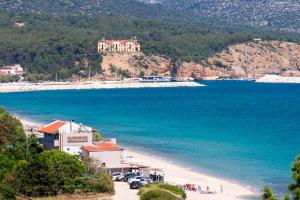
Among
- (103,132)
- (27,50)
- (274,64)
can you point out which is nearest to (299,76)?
(274,64)

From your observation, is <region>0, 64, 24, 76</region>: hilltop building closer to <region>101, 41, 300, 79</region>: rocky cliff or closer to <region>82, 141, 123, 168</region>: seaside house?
<region>101, 41, 300, 79</region>: rocky cliff

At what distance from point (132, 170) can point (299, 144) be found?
58.0 ft

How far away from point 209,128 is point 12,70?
9500cm

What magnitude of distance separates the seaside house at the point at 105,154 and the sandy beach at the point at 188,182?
235 cm

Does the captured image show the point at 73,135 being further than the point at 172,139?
No

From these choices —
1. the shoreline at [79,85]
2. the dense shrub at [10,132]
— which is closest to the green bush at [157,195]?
the dense shrub at [10,132]

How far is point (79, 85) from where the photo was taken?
490 feet

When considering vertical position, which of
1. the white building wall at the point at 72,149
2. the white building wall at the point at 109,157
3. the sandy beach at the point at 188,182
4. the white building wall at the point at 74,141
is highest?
the white building wall at the point at 74,141

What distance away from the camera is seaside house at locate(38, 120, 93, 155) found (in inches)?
1539

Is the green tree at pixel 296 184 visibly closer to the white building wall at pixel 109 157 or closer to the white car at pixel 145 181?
the white car at pixel 145 181

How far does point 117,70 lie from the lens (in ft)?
526

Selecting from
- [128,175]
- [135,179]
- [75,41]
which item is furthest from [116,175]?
[75,41]

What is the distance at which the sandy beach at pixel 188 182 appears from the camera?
111 feet

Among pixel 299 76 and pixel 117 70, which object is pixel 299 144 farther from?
pixel 299 76
